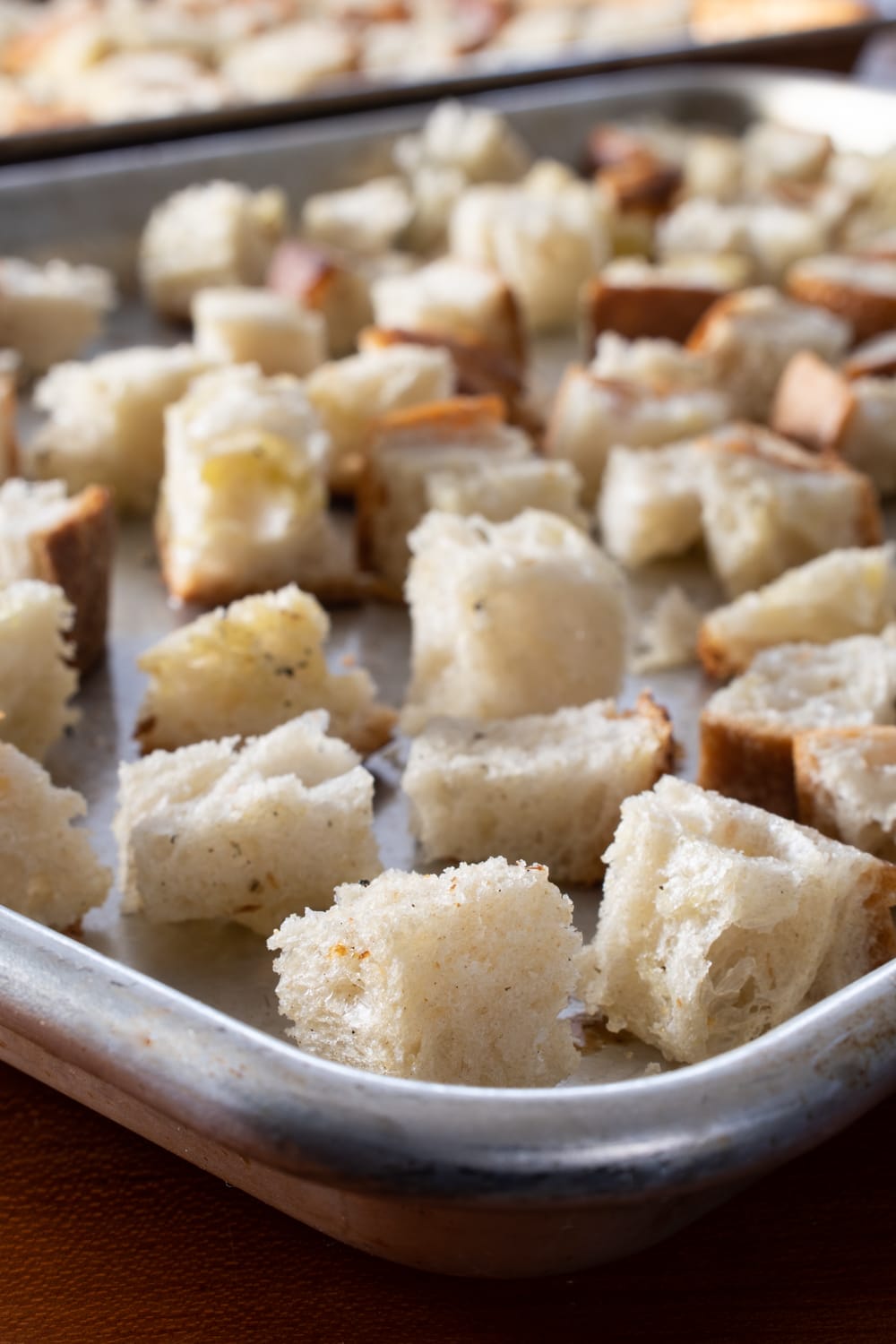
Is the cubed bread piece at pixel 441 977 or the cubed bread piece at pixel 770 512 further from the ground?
the cubed bread piece at pixel 441 977

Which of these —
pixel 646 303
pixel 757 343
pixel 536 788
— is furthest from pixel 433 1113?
pixel 646 303

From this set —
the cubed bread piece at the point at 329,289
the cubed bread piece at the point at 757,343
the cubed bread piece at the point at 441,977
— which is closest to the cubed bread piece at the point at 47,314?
the cubed bread piece at the point at 329,289

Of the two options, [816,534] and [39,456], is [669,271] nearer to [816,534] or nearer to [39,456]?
[816,534]

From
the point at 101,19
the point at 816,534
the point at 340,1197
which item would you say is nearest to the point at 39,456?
the point at 816,534

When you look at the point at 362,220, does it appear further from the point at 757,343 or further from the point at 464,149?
the point at 757,343

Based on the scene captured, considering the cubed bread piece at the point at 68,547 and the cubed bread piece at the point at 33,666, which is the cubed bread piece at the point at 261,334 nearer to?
the cubed bread piece at the point at 68,547

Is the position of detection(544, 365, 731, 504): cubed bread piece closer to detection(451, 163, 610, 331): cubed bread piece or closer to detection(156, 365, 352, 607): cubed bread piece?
Result: detection(156, 365, 352, 607): cubed bread piece
